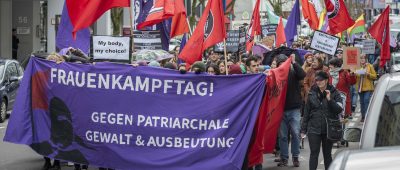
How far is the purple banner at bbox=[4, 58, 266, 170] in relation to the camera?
9289mm

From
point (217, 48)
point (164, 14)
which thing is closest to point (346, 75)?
point (164, 14)

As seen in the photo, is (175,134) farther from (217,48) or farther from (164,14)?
(217,48)

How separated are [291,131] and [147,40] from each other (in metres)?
4.34

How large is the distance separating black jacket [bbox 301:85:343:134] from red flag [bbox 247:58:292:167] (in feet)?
1.31

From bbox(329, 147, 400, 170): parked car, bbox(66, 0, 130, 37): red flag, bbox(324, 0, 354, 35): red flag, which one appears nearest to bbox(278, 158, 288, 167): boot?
bbox(66, 0, 130, 37): red flag

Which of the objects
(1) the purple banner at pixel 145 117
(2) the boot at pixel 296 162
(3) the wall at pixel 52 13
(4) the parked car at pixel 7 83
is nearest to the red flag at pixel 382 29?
(2) the boot at pixel 296 162

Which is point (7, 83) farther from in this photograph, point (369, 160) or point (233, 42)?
point (369, 160)

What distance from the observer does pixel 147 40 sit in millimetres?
15625

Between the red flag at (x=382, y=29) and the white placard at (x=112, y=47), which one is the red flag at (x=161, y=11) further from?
the red flag at (x=382, y=29)

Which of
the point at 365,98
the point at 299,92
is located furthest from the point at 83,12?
the point at 365,98

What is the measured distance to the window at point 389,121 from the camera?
18.4 ft

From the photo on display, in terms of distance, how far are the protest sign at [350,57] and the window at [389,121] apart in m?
11.2

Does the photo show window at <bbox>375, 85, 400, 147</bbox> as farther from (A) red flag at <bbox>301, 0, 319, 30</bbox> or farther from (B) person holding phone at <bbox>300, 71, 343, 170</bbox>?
(A) red flag at <bbox>301, 0, 319, 30</bbox>

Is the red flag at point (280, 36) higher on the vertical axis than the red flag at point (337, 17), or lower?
lower
